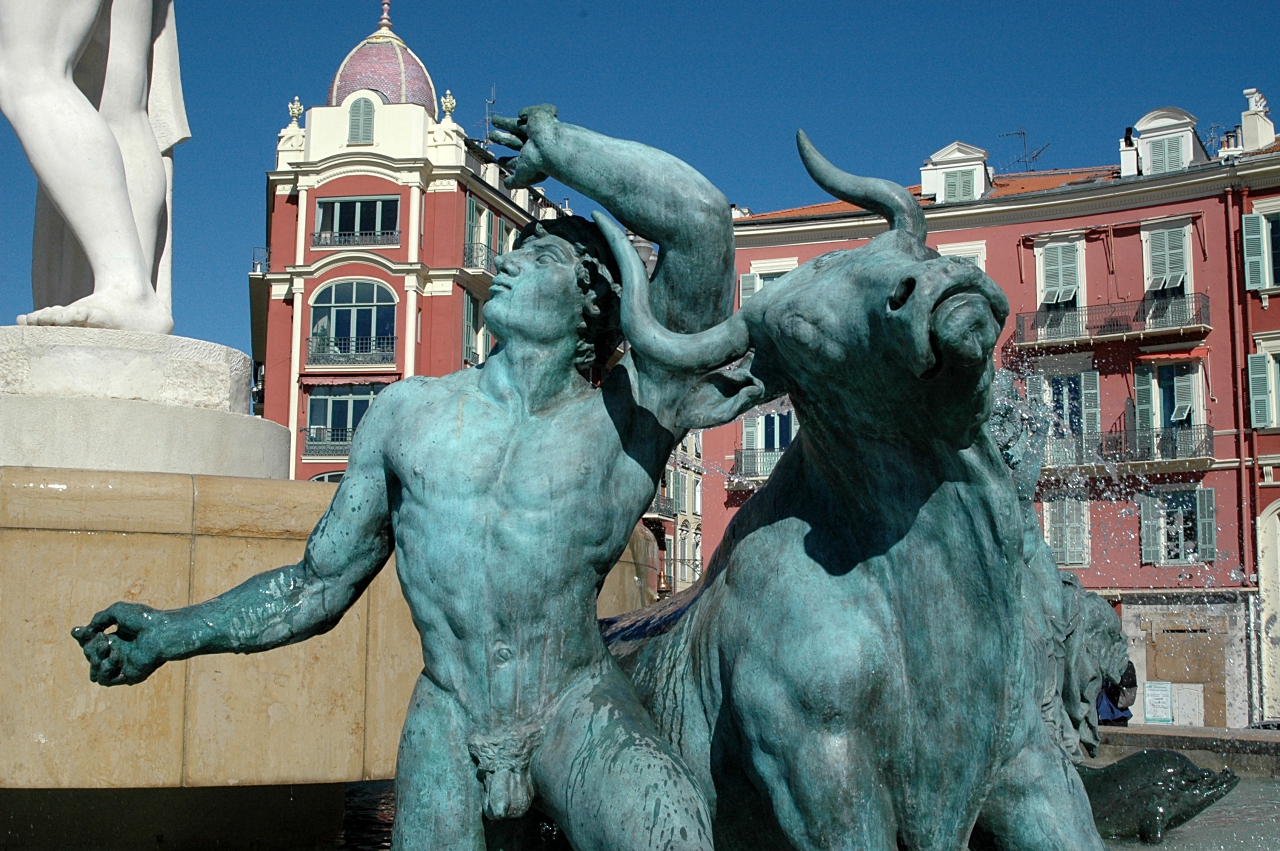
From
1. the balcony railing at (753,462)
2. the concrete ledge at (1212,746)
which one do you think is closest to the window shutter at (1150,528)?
the balcony railing at (753,462)

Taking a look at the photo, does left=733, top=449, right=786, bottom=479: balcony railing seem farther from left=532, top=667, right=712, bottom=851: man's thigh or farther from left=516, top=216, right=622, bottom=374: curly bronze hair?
left=532, top=667, right=712, bottom=851: man's thigh

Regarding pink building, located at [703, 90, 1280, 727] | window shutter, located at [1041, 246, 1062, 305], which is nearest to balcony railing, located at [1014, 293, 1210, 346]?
pink building, located at [703, 90, 1280, 727]

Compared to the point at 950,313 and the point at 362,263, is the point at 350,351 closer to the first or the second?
the point at 362,263

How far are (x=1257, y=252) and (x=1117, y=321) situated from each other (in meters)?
3.39

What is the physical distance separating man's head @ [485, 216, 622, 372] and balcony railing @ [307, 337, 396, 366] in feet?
119

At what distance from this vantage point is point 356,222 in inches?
1540

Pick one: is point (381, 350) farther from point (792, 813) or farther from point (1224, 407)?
point (792, 813)

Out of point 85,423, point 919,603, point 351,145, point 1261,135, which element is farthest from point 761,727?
point 351,145

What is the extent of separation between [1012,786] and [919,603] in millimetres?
384

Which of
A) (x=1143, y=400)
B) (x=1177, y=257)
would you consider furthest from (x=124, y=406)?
(x=1177, y=257)

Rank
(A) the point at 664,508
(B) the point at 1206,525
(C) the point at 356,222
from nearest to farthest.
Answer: (B) the point at 1206,525 → (C) the point at 356,222 → (A) the point at 664,508

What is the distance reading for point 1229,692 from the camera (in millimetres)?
27547

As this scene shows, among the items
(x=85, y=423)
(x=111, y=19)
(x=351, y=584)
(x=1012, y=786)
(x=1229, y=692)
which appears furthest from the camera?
(x=1229, y=692)

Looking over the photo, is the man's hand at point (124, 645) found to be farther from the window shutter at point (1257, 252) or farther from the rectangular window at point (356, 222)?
the rectangular window at point (356, 222)
